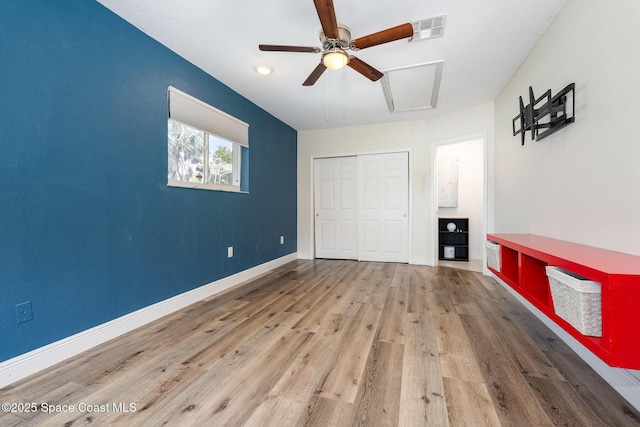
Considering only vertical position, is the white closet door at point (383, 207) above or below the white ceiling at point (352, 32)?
below

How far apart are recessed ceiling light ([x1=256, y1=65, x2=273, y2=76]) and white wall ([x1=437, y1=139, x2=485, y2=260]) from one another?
3712 millimetres

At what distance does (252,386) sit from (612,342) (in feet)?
5.28

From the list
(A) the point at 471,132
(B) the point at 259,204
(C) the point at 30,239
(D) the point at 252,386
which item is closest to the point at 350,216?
(B) the point at 259,204

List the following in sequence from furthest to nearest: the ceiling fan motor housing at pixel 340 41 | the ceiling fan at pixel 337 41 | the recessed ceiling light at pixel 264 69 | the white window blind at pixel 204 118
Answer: the recessed ceiling light at pixel 264 69 → the white window blind at pixel 204 118 → the ceiling fan motor housing at pixel 340 41 → the ceiling fan at pixel 337 41

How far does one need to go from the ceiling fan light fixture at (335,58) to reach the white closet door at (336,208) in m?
3.06

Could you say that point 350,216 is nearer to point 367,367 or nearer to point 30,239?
point 367,367

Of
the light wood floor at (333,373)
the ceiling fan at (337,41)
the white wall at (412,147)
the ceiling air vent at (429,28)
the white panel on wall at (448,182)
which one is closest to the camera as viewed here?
the light wood floor at (333,373)

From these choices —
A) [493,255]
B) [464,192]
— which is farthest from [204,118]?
[464,192]

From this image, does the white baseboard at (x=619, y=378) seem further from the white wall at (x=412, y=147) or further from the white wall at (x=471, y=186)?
the white wall at (x=471, y=186)

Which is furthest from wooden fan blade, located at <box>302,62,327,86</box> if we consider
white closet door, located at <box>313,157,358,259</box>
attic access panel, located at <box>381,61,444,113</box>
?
white closet door, located at <box>313,157,358,259</box>

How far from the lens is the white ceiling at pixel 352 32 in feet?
6.63

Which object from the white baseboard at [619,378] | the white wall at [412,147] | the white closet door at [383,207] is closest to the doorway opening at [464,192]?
the white wall at [412,147]

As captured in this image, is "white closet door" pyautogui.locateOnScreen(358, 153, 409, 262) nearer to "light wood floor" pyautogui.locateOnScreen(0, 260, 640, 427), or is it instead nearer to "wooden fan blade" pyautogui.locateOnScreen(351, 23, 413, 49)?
"light wood floor" pyautogui.locateOnScreen(0, 260, 640, 427)

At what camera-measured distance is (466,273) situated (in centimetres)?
402
